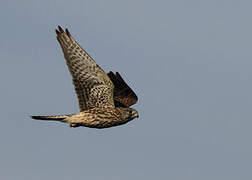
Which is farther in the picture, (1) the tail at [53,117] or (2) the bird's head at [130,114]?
(2) the bird's head at [130,114]

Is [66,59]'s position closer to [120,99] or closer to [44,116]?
[44,116]

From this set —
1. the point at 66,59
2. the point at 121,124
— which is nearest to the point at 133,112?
the point at 121,124

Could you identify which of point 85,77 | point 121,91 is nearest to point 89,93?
point 85,77

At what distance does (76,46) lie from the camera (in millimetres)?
25656

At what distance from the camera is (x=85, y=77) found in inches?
1031

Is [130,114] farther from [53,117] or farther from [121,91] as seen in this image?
[53,117]

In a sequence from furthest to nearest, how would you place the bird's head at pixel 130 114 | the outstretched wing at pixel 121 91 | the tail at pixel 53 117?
the outstretched wing at pixel 121 91
the bird's head at pixel 130 114
the tail at pixel 53 117

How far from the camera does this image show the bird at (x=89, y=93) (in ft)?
84.5

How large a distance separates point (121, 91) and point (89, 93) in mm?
2641

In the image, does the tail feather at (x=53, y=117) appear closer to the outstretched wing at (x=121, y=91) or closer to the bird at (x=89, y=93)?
the bird at (x=89, y=93)

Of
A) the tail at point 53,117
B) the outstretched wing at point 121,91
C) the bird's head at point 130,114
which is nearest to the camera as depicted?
the tail at point 53,117

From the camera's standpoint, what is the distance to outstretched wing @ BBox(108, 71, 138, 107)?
28875 millimetres

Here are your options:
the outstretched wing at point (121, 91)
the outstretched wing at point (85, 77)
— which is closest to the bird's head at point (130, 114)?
the outstretched wing at point (85, 77)

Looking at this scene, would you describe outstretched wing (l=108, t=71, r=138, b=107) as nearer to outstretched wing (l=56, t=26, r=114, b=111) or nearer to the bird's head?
the bird's head
